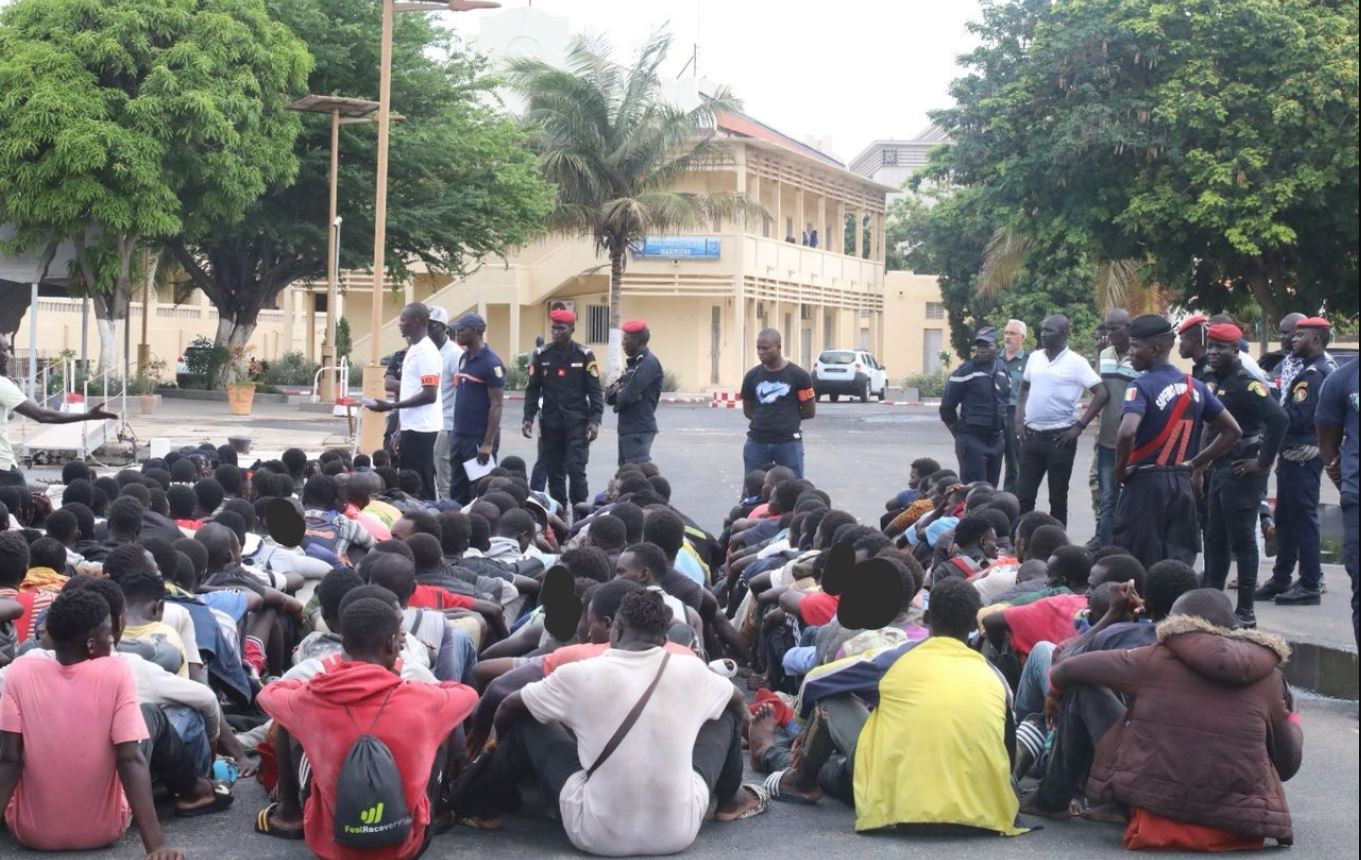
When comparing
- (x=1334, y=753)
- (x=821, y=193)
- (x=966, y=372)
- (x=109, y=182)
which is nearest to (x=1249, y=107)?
(x=966, y=372)

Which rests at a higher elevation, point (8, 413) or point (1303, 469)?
point (8, 413)

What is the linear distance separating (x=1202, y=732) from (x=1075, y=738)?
549mm

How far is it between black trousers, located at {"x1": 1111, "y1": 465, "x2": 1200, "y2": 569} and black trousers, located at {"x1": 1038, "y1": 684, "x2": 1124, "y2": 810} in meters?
3.00

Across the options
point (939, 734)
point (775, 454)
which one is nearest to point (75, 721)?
point (939, 734)

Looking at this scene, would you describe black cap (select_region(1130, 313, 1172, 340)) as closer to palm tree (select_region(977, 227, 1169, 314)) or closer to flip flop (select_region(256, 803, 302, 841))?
flip flop (select_region(256, 803, 302, 841))

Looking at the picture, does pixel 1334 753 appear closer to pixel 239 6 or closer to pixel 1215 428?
pixel 1215 428

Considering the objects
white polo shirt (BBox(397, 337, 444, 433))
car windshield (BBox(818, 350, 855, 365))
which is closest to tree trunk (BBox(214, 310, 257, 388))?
car windshield (BBox(818, 350, 855, 365))

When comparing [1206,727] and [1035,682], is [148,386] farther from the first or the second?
[1206,727]

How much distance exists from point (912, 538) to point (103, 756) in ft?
17.6

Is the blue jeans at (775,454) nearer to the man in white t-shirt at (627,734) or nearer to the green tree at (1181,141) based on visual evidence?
the man in white t-shirt at (627,734)

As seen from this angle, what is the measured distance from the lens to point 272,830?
589 centimetres

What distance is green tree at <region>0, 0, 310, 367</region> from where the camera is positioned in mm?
27594

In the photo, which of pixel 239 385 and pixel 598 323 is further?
pixel 598 323

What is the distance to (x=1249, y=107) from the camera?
27.4 m
